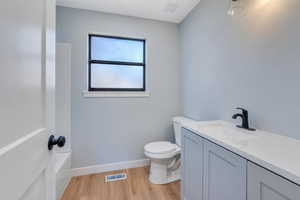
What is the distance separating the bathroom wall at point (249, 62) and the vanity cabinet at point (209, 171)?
535mm

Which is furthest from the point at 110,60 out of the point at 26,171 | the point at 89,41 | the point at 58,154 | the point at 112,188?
the point at 26,171

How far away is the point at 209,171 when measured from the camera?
1123 mm

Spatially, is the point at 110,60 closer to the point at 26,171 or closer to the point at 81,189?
the point at 81,189

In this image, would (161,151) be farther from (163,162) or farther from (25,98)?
(25,98)

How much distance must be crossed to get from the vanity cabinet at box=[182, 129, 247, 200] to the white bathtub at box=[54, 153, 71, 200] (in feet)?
4.35

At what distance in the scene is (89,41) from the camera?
2.13m

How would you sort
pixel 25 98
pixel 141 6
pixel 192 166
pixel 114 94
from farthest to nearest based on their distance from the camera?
1. pixel 114 94
2. pixel 141 6
3. pixel 192 166
4. pixel 25 98

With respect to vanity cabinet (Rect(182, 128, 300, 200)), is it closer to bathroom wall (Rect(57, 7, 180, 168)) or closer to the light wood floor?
the light wood floor

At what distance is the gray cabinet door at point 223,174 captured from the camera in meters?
0.86

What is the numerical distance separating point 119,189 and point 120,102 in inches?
44.8

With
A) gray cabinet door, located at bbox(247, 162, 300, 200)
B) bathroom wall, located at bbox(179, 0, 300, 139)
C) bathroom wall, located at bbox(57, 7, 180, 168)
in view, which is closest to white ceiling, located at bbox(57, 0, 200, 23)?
bathroom wall, located at bbox(57, 7, 180, 168)

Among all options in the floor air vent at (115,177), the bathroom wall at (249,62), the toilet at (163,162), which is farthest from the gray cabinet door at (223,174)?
the floor air vent at (115,177)

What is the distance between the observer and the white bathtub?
1.59m

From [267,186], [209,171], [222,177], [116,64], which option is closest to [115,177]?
[209,171]
